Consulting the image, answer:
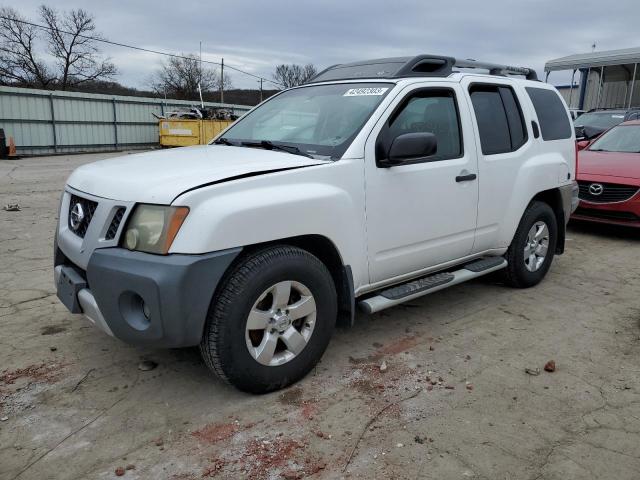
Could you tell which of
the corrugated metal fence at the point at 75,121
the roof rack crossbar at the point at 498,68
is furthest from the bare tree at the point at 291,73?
the roof rack crossbar at the point at 498,68

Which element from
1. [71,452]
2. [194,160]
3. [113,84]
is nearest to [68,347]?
[71,452]

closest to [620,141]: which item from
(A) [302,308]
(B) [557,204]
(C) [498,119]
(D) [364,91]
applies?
(B) [557,204]

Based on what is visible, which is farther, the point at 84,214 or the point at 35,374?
the point at 35,374

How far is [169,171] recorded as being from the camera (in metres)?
2.90

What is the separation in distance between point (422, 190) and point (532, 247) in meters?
1.88

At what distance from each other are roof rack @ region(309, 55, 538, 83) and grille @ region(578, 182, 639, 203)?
3503 millimetres

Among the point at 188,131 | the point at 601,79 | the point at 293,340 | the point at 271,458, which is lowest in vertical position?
the point at 271,458

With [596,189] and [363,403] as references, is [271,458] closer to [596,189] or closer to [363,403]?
[363,403]

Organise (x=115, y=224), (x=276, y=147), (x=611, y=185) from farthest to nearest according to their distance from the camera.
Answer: (x=611, y=185) → (x=276, y=147) → (x=115, y=224)

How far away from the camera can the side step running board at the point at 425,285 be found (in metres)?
3.45

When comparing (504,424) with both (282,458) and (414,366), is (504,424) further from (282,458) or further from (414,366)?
(282,458)

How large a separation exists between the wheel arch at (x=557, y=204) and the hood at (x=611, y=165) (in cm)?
243

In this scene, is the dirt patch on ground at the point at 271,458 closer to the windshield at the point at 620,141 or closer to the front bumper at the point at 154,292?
the front bumper at the point at 154,292

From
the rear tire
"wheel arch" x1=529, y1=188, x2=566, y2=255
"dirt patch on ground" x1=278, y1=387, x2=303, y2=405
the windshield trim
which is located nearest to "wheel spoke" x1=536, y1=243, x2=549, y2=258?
the rear tire
